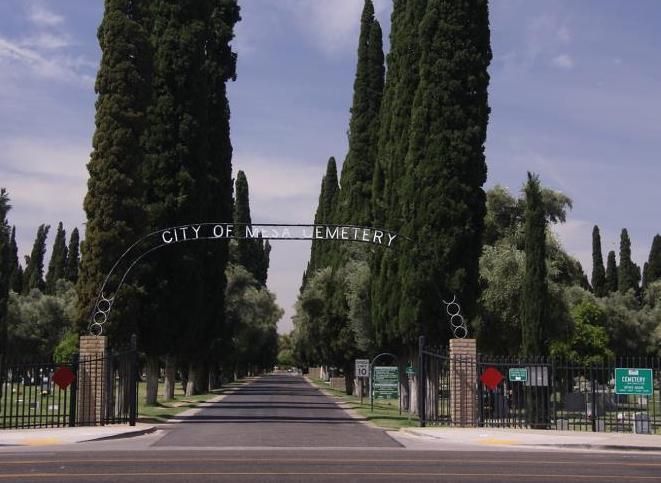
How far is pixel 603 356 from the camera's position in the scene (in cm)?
5903

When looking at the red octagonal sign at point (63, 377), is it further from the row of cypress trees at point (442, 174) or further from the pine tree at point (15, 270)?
the pine tree at point (15, 270)

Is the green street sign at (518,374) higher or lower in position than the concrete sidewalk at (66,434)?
higher

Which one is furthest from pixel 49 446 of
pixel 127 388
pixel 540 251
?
pixel 540 251

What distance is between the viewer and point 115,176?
33188 millimetres

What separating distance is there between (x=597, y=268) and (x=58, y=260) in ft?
192

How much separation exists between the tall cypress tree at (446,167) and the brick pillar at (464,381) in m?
4.94

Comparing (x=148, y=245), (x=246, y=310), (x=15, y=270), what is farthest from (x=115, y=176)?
(x=15, y=270)

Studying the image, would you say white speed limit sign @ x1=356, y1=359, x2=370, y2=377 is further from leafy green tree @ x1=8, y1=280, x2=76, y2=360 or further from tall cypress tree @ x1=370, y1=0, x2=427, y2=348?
leafy green tree @ x1=8, y1=280, x2=76, y2=360

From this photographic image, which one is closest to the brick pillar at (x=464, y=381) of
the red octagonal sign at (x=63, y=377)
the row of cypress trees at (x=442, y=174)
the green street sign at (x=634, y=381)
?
the row of cypress trees at (x=442, y=174)

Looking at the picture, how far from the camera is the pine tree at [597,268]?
303 ft

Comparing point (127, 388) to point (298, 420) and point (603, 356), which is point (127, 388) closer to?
point (298, 420)

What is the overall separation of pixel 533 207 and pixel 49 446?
19.4m

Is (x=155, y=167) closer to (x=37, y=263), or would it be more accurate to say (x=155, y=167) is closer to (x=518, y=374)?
(x=518, y=374)

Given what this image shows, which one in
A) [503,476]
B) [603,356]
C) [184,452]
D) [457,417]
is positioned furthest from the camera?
[603,356]
